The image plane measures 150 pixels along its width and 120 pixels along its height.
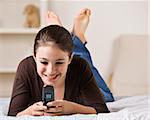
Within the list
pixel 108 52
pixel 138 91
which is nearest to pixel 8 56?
pixel 108 52

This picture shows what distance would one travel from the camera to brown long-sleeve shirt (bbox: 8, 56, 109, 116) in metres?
1.05

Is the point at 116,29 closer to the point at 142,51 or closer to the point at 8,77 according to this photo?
the point at 142,51

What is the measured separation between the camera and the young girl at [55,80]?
3.08ft

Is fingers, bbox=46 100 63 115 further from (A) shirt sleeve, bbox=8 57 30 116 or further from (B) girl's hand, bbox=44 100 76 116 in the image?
(A) shirt sleeve, bbox=8 57 30 116

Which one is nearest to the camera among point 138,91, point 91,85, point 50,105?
point 50,105

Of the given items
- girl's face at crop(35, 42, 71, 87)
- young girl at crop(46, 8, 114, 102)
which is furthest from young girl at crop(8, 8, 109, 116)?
young girl at crop(46, 8, 114, 102)

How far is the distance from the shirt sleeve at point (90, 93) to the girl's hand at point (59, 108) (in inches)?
4.5

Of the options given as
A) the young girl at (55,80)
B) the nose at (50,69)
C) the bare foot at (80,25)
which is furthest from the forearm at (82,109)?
the bare foot at (80,25)

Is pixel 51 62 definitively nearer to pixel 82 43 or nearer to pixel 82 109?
pixel 82 109

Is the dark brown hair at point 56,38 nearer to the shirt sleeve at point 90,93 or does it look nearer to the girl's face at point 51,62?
the girl's face at point 51,62

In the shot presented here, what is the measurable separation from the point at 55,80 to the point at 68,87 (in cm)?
11

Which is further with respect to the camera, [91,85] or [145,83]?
[145,83]

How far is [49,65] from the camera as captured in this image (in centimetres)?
95

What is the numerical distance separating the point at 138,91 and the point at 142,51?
0.76 ft
